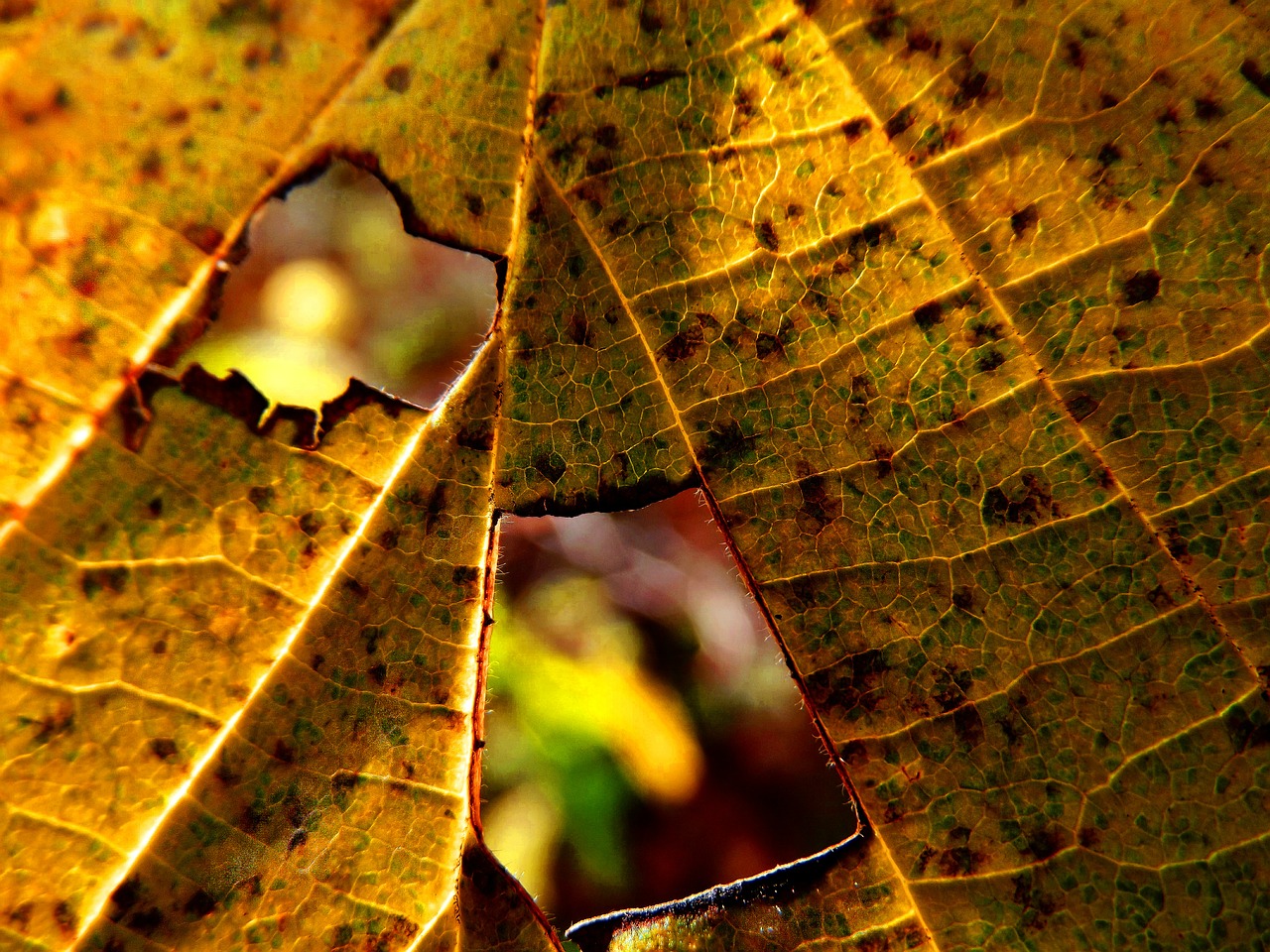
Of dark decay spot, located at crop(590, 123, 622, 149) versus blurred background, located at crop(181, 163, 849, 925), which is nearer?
dark decay spot, located at crop(590, 123, 622, 149)

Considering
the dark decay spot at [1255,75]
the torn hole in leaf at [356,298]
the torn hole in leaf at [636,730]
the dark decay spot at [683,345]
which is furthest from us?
the torn hole in leaf at [356,298]

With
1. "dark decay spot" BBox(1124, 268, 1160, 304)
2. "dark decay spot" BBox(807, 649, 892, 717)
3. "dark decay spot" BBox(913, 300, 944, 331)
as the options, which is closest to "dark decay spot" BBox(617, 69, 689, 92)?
"dark decay spot" BBox(913, 300, 944, 331)

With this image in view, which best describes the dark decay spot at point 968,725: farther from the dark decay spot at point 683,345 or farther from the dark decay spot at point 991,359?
the dark decay spot at point 683,345

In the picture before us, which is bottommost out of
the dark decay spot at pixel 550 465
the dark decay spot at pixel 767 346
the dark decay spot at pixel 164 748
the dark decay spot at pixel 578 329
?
the dark decay spot at pixel 164 748

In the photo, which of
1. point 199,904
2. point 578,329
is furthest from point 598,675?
point 578,329

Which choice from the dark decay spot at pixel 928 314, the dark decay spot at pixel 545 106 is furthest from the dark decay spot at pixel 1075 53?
the dark decay spot at pixel 545 106

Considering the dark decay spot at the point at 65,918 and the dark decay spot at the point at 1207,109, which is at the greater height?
the dark decay spot at the point at 1207,109

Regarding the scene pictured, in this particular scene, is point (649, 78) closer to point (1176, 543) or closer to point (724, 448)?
point (724, 448)

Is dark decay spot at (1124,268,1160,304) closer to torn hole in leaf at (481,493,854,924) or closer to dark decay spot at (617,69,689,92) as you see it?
dark decay spot at (617,69,689,92)
